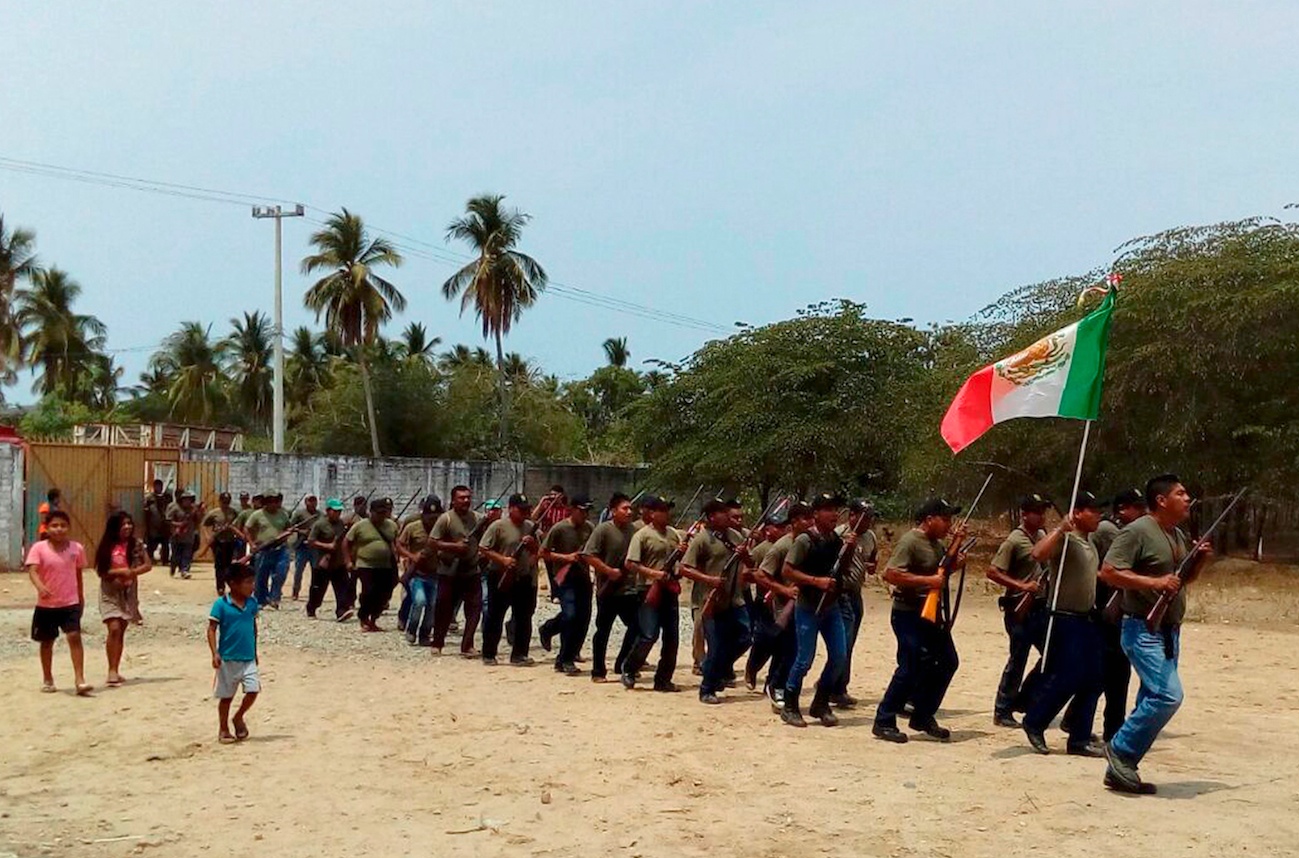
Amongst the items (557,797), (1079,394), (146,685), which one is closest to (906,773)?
(557,797)

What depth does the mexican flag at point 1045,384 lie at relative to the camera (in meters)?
10.0

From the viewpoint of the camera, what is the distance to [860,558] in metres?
10.5

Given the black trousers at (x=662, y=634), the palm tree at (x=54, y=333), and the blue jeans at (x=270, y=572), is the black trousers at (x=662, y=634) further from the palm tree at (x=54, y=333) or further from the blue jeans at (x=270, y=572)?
the palm tree at (x=54, y=333)

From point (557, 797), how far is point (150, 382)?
66.5m

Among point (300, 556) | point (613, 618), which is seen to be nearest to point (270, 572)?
point (300, 556)

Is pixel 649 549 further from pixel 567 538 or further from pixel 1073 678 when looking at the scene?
pixel 1073 678

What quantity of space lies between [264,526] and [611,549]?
740cm

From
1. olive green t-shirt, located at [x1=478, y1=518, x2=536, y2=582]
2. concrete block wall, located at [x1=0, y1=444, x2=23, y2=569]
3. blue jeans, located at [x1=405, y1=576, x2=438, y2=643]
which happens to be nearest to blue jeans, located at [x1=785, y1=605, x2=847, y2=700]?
olive green t-shirt, located at [x1=478, y1=518, x2=536, y2=582]

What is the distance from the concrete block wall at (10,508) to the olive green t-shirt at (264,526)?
26.8 feet

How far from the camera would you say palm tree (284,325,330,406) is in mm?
57250

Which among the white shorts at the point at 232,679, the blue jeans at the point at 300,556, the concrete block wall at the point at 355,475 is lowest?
the white shorts at the point at 232,679

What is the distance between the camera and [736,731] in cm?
970

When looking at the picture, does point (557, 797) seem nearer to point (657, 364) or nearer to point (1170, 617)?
point (1170, 617)

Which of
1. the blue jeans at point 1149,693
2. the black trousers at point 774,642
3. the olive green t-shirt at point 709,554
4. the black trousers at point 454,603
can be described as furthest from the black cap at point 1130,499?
the black trousers at point 454,603
